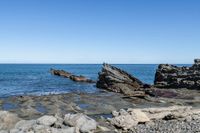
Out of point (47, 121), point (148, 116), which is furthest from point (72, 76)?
point (47, 121)

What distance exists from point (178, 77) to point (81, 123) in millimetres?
47042

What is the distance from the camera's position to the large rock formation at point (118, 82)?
68.2m

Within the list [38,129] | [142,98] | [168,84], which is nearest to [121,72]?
[168,84]

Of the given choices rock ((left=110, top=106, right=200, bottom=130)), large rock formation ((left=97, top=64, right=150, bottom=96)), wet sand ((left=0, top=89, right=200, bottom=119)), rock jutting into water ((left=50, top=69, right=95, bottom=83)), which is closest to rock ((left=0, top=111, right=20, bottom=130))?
wet sand ((left=0, top=89, right=200, bottom=119))

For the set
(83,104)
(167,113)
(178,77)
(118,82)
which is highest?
(178,77)

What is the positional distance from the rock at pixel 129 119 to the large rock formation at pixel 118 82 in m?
27.2

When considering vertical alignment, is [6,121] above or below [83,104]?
above

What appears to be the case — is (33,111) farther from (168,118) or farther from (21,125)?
(168,118)

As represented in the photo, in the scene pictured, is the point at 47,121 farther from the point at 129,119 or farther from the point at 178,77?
the point at 178,77

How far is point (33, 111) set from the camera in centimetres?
4284

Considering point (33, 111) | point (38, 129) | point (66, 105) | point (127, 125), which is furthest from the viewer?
point (66, 105)

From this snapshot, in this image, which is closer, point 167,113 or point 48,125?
point 48,125

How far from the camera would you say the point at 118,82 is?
Result: 71375 mm

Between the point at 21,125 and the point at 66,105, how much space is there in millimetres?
18552
